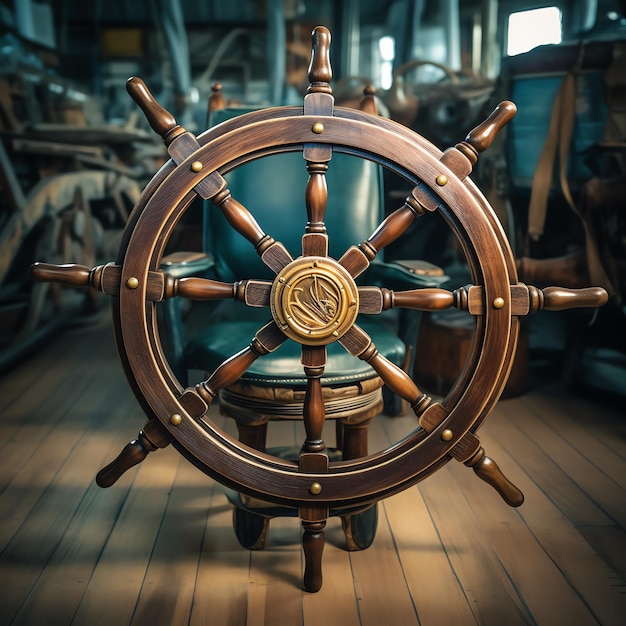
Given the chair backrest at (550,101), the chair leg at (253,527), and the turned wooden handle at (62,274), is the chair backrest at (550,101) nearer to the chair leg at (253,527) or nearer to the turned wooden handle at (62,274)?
the chair leg at (253,527)

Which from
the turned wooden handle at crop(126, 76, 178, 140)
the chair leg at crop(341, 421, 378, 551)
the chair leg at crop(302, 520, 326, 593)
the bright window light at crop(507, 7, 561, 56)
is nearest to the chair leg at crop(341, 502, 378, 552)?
A: the chair leg at crop(341, 421, 378, 551)

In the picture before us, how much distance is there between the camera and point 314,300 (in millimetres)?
1240

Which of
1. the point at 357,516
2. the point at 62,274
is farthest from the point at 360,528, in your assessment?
the point at 62,274

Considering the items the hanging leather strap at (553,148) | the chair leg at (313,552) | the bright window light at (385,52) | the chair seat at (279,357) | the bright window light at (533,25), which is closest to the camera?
the chair leg at (313,552)

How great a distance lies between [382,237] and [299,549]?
0.78 m

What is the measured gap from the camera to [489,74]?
6941 millimetres

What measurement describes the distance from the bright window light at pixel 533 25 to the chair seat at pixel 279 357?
5.98 metres

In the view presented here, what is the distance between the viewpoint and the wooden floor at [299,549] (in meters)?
1.41

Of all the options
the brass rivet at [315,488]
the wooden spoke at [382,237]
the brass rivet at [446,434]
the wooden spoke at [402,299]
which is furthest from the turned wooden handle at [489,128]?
the brass rivet at [315,488]

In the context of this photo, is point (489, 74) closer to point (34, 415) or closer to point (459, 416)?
point (34, 415)

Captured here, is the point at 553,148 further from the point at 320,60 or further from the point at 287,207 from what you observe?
the point at 320,60

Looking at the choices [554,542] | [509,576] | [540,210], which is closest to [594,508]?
[554,542]

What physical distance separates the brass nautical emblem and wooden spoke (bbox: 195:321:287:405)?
0.08 feet

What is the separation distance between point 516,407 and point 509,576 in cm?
113
